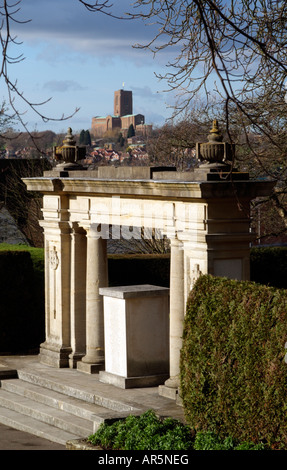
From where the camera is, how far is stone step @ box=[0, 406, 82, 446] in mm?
13461

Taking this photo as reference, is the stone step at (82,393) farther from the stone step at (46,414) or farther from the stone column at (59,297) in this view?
the stone column at (59,297)

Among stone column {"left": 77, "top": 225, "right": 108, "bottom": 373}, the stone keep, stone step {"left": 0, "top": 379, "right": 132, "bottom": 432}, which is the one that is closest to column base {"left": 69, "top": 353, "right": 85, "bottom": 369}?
the stone keep

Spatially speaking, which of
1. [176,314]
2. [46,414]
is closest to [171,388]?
[176,314]

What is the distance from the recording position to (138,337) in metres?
14.9

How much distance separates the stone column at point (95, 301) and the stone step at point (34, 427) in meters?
1.66

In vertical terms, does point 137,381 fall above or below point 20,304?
below

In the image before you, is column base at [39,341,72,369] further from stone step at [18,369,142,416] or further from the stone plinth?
the stone plinth

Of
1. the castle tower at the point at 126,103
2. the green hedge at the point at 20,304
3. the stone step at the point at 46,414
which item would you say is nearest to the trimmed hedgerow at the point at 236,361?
the stone step at the point at 46,414

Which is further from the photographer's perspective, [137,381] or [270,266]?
[270,266]

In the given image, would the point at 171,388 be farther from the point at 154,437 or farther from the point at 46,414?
the point at 154,437

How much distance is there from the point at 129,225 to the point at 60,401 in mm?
3041

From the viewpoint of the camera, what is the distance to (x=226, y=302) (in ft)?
36.1
